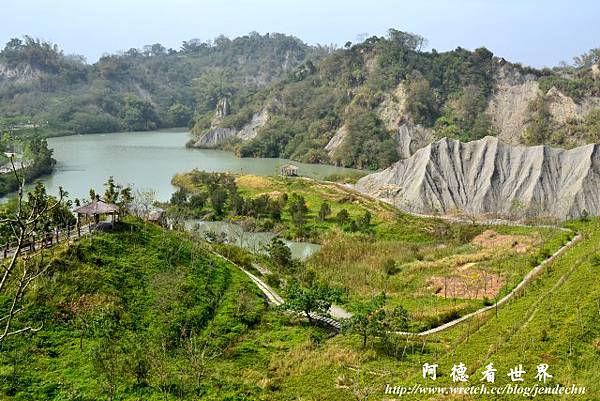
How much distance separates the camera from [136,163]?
7038 centimetres

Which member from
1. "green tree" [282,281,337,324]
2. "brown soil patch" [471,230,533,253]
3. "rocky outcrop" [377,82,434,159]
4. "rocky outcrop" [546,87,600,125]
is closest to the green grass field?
"green tree" [282,281,337,324]

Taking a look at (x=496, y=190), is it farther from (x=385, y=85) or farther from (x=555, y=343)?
(x=385, y=85)

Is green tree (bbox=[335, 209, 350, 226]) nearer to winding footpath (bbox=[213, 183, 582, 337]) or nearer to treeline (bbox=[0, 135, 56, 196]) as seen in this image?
winding footpath (bbox=[213, 183, 582, 337])

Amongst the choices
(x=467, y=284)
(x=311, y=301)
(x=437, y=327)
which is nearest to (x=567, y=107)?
(x=467, y=284)

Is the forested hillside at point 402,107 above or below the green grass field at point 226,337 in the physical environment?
above

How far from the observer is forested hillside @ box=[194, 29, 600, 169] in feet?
257

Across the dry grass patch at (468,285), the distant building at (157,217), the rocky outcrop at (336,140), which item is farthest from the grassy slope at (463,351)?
the rocky outcrop at (336,140)

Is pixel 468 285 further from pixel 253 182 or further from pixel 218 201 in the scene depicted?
pixel 253 182

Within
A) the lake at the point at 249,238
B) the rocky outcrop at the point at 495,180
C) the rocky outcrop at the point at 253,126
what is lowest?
the lake at the point at 249,238

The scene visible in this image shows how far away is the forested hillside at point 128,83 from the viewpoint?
11194 cm

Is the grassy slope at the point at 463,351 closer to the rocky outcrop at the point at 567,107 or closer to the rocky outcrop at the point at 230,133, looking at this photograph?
the rocky outcrop at the point at 567,107

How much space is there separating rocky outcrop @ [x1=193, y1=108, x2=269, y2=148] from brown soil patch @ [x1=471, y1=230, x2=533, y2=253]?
6534cm

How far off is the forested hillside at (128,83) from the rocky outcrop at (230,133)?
93.0 ft

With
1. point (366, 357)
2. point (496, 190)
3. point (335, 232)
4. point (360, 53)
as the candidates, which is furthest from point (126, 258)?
point (360, 53)
